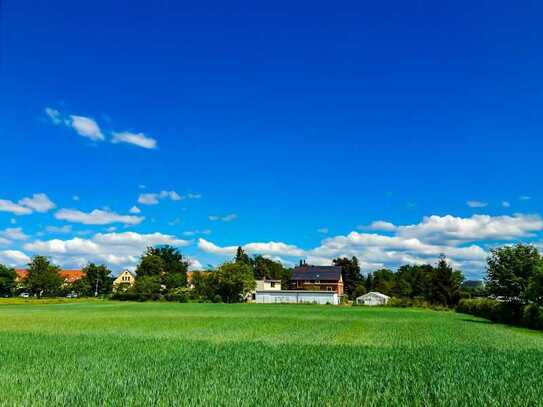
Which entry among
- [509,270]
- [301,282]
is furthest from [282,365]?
[301,282]

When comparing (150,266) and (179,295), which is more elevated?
(150,266)

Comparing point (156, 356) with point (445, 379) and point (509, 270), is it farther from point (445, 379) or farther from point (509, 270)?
point (509, 270)

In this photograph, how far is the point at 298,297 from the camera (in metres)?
106

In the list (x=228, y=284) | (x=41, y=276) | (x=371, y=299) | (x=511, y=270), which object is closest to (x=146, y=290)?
(x=228, y=284)

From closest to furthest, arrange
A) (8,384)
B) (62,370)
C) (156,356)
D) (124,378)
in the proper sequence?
(8,384) → (124,378) → (62,370) → (156,356)

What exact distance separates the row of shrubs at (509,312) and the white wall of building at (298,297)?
41.1 m

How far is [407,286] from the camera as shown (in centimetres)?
12988

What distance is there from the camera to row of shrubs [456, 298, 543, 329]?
4056 centimetres

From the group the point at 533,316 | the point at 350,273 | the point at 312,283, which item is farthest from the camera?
the point at 350,273

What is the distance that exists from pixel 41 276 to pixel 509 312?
10210 centimetres

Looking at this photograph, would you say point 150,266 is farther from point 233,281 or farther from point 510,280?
point 510,280

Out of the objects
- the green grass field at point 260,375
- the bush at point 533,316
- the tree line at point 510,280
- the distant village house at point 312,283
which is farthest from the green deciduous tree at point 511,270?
the distant village house at point 312,283

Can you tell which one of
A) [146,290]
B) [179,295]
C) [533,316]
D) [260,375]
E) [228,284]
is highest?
[228,284]

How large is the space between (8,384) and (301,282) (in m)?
120
